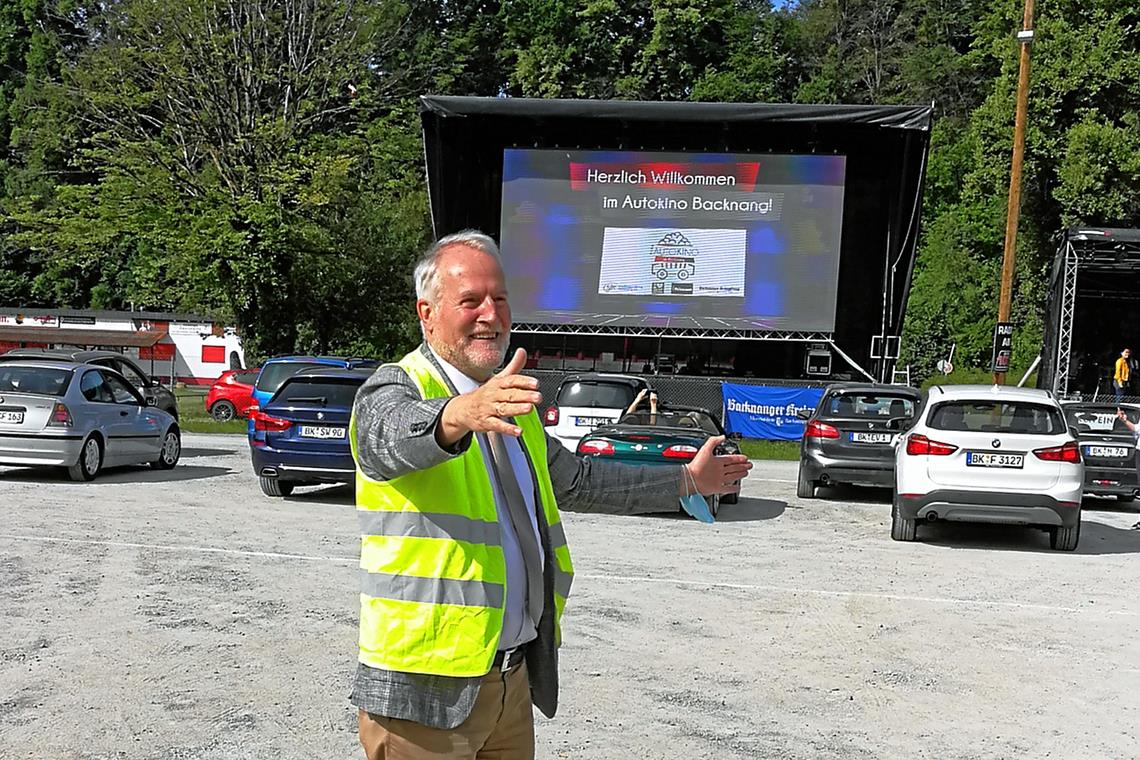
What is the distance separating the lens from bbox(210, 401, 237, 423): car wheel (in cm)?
2972

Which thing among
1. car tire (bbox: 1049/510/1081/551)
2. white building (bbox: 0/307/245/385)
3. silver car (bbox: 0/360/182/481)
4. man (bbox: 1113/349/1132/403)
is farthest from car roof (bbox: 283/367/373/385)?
white building (bbox: 0/307/245/385)

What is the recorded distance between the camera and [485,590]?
2738 mm

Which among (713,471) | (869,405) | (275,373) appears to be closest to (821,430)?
(869,405)

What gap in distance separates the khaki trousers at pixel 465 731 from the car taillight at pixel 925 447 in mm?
9616

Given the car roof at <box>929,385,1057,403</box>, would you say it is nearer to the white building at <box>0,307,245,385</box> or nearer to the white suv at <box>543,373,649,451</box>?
the white suv at <box>543,373,649,451</box>

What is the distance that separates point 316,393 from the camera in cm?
1435

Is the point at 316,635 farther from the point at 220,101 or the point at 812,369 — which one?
the point at 220,101

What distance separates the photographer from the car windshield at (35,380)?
14.8m

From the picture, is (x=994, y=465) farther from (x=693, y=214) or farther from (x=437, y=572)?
(x=693, y=214)

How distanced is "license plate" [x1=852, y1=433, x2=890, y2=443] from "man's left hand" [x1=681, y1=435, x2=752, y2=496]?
41.7ft

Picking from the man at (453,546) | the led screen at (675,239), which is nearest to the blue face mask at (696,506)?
the man at (453,546)

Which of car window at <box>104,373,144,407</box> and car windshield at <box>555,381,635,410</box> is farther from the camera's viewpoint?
car windshield at <box>555,381,635,410</box>

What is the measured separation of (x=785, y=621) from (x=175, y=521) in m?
6.52

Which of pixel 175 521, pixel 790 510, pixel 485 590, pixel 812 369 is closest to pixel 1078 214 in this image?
pixel 812 369
